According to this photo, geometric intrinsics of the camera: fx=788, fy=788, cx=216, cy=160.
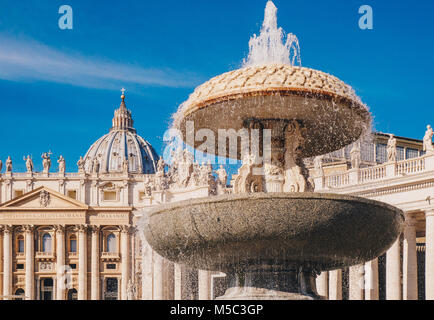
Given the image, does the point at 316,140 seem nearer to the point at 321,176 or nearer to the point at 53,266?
the point at 321,176

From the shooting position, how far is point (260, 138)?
531 inches

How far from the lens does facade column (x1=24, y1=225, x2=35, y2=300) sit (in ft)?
244

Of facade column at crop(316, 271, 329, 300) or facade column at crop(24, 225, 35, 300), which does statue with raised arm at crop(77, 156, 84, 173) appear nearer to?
facade column at crop(24, 225, 35, 300)

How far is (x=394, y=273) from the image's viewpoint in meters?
33.7

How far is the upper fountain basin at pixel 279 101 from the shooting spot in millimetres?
12469

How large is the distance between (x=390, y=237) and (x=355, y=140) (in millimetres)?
2767

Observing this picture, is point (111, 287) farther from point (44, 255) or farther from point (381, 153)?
point (381, 153)

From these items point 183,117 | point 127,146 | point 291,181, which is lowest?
point 291,181

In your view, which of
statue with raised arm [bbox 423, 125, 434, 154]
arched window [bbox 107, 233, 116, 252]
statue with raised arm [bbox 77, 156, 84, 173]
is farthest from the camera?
statue with raised arm [bbox 77, 156, 84, 173]

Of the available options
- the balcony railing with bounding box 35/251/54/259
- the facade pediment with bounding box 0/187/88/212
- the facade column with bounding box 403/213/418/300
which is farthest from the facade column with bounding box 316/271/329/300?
the balcony railing with bounding box 35/251/54/259

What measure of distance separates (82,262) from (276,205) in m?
65.6

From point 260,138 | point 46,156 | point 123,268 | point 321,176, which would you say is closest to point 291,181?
point 260,138

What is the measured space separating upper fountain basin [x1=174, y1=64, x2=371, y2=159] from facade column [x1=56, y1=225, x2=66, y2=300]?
63.2m

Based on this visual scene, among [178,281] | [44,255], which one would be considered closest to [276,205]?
[178,281]
